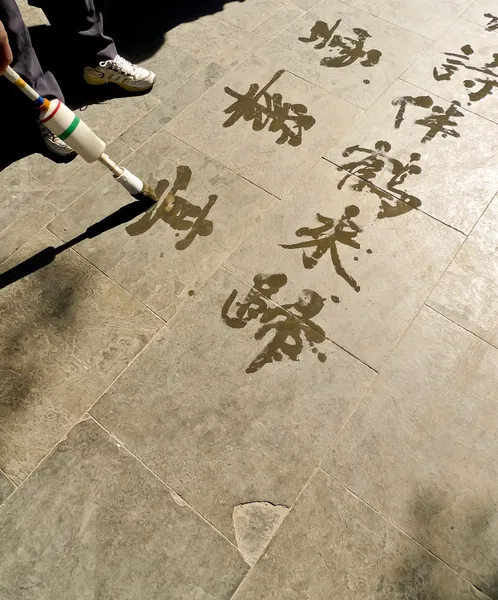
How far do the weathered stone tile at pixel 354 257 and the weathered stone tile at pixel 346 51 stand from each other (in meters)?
0.79

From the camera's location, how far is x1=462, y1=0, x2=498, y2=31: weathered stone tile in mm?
2914

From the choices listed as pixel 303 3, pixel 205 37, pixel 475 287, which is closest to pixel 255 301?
pixel 475 287

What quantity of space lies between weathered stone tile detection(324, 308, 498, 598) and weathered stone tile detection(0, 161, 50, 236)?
1851 millimetres

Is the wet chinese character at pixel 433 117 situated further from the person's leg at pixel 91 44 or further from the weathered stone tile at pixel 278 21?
the person's leg at pixel 91 44

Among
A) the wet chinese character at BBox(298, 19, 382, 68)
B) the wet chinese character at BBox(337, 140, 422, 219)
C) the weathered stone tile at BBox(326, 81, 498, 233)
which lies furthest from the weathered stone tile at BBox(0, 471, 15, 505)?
the wet chinese character at BBox(298, 19, 382, 68)

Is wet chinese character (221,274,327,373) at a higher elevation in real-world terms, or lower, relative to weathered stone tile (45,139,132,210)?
lower

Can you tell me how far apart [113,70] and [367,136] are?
1489 millimetres

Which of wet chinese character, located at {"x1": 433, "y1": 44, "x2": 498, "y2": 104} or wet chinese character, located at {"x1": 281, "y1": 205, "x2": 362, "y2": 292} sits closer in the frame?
wet chinese character, located at {"x1": 281, "y1": 205, "x2": 362, "y2": 292}

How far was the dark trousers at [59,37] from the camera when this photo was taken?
200cm

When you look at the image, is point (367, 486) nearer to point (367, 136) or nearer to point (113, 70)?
point (367, 136)

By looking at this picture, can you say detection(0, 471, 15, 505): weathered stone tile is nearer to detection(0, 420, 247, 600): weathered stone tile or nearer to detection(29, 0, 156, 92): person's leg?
detection(0, 420, 247, 600): weathered stone tile

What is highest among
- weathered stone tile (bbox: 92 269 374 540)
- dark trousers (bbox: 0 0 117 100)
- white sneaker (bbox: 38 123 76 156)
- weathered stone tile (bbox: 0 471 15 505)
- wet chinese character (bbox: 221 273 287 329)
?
dark trousers (bbox: 0 0 117 100)

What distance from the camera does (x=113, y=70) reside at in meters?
2.49

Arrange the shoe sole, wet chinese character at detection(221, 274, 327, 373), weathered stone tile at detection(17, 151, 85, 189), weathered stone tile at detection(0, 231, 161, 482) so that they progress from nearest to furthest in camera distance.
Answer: weathered stone tile at detection(0, 231, 161, 482), wet chinese character at detection(221, 274, 327, 373), weathered stone tile at detection(17, 151, 85, 189), the shoe sole
